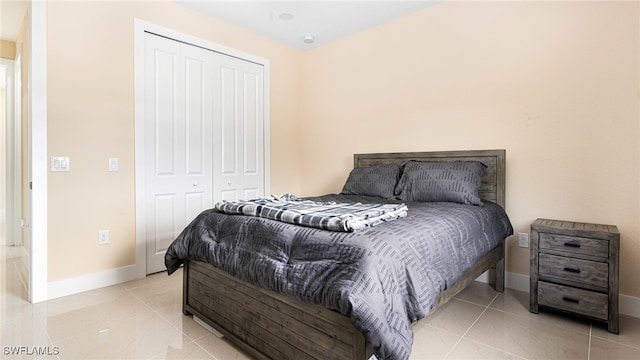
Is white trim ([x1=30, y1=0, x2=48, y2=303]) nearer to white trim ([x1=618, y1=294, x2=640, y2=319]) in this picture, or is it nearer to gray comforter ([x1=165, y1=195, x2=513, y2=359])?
gray comforter ([x1=165, y1=195, x2=513, y2=359])

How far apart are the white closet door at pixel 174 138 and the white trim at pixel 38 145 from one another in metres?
0.71

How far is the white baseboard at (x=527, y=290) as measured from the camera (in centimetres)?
215

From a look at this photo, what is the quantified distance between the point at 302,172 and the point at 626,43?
10.7 feet

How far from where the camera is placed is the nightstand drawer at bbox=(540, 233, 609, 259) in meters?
1.97

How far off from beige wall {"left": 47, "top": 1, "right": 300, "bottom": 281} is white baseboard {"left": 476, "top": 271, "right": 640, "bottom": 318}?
320 centimetres

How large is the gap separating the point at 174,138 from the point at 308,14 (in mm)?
1805

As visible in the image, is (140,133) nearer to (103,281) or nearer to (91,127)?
(91,127)

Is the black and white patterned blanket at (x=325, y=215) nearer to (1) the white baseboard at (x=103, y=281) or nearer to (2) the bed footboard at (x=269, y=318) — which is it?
(2) the bed footboard at (x=269, y=318)

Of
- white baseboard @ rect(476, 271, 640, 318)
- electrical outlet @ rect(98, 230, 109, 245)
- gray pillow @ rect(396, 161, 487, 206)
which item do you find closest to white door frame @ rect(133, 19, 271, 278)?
electrical outlet @ rect(98, 230, 109, 245)

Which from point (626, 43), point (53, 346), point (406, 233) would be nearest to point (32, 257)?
point (53, 346)

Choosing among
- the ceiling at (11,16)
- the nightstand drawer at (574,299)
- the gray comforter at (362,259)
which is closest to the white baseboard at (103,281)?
the nightstand drawer at (574,299)

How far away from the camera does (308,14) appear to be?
10.7 ft

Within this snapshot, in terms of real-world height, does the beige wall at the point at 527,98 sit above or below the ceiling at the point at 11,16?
below

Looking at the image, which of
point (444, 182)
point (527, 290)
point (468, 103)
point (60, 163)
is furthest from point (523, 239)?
point (60, 163)
